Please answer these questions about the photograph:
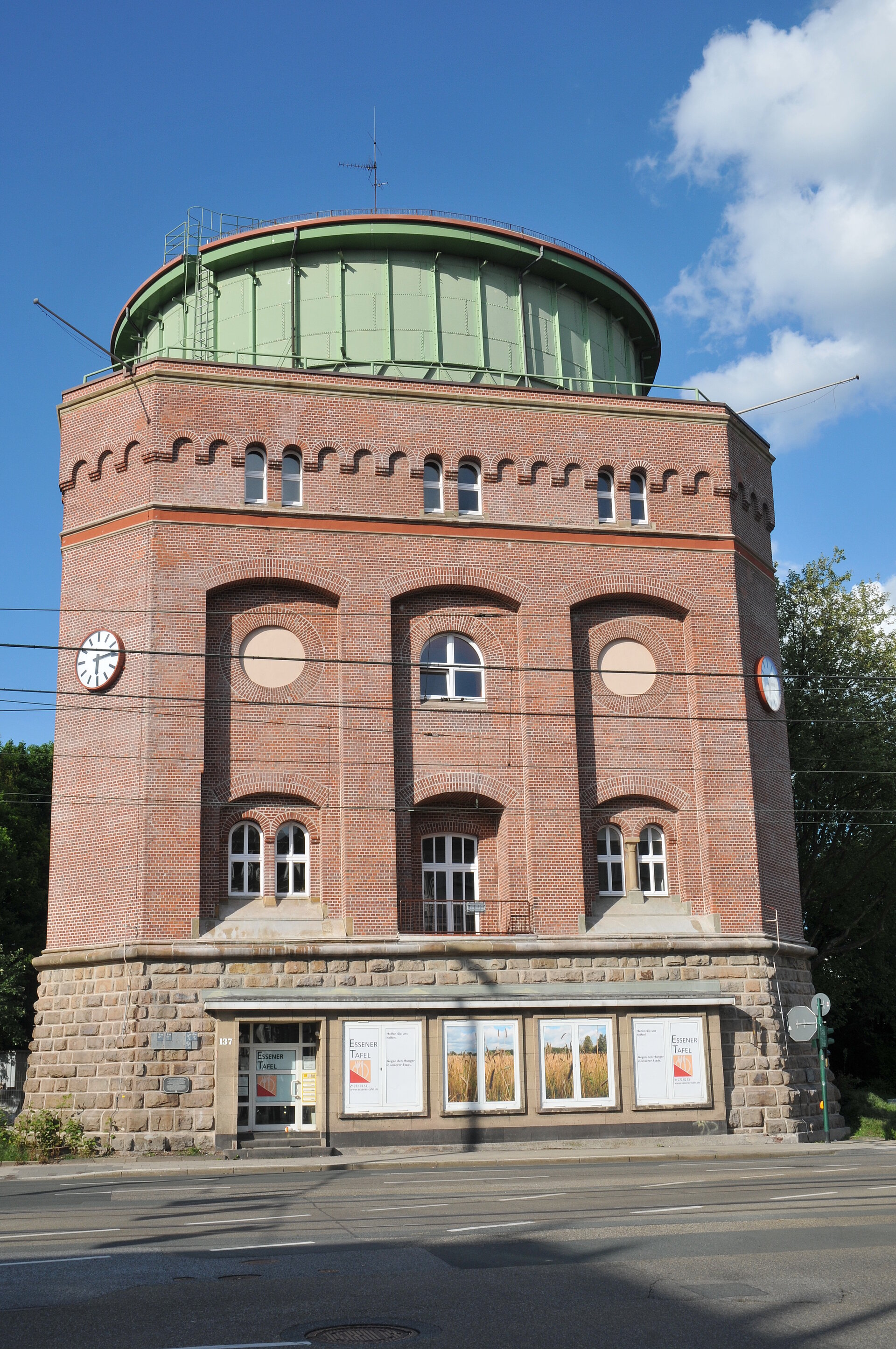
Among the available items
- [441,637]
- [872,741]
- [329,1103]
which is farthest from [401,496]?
[872,741]

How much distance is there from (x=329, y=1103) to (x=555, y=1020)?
4.81m

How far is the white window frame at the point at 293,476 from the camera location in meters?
29.9

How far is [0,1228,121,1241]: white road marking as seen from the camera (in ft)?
39.7

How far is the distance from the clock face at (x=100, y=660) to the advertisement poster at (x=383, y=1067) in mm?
8831

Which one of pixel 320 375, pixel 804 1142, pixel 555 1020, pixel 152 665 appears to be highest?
pixel 320 375

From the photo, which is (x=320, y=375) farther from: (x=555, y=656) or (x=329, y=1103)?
(x=329, y=1103)

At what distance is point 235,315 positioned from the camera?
Answer: 35.0m

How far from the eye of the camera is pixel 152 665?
28.0m

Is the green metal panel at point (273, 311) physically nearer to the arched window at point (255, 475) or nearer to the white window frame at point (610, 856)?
the arched window at point (255, 475)

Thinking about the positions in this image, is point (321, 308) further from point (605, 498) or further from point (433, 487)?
point (605, 498)

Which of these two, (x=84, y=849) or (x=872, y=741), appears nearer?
(x=84, y=849)

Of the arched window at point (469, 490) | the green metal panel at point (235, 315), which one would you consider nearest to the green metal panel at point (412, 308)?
the green metal panel at point (235, 315)

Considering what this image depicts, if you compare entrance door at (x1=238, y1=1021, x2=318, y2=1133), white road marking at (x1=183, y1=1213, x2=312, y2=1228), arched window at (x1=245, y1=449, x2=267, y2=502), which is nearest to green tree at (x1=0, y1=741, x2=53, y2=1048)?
arched window at (x1=245, y1=449, x2=267, y2=502)

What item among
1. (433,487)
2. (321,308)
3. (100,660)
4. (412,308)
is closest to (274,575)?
(100,660)
